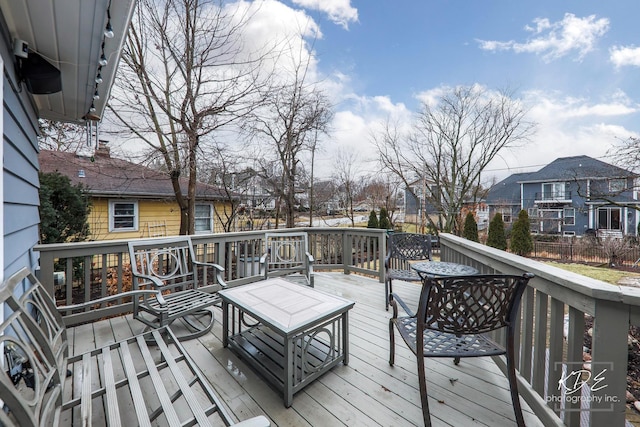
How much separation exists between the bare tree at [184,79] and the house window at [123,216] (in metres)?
3.89

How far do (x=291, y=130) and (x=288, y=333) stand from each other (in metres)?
7.47

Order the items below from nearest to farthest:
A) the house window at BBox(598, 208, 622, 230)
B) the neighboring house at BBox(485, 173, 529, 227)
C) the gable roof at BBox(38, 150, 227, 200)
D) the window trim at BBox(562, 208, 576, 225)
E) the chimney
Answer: the chimney < the gable roof at BBox(38, 150, 227, 200) < the house window at BBox(598, 208, 622, 230) < the window trim at BBox(562, 208, 576, 225) < the neighboring house at BBox(485, 173, 529, 227)

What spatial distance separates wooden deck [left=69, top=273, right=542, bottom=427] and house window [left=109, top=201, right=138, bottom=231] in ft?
21.9

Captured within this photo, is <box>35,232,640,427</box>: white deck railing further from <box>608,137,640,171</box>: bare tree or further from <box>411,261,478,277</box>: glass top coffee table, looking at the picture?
<box>608,137,640,171</box>: bare tree

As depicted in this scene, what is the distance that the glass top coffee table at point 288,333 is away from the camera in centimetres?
190

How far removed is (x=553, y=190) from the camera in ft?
66.0

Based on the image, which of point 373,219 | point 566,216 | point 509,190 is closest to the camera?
point 373,219

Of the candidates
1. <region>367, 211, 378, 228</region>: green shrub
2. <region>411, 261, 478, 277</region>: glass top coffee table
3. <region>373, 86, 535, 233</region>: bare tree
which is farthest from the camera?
Answer: <region>367, 211, 378, 228</region>: green shrub

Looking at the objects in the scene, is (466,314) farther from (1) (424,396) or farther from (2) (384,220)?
(2) (384,220)

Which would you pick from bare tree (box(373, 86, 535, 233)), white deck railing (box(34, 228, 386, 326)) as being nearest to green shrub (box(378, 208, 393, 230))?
bare tree (box(373, 86, 535, 233))

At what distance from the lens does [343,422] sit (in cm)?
169

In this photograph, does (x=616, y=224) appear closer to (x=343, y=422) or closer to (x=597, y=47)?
(x=597, y=47)

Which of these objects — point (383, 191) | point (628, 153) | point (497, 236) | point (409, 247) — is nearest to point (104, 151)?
point (409, 247)

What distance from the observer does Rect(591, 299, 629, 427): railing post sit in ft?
3.84
